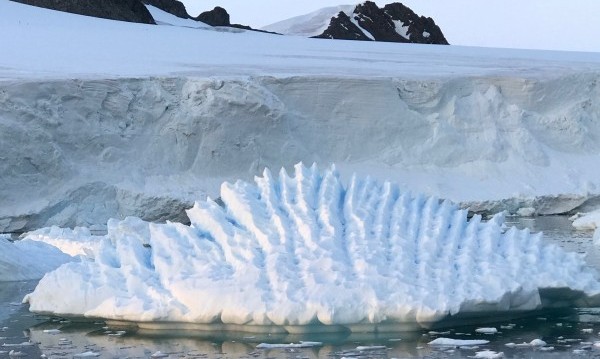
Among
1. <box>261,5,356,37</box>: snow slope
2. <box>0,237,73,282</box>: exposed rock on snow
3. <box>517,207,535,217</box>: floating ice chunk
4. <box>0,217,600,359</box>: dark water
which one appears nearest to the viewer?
<box>0,217,600,359</box>: dark water

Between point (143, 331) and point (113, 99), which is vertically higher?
point (113, 99)

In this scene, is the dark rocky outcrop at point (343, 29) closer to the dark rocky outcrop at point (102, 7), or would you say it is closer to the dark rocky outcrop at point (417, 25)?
the dark rocky outcrop at point (417, 25)

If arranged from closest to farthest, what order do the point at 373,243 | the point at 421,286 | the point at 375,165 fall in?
1. the point at 421,286
2. the point at 373,243
3. the point at 375,165

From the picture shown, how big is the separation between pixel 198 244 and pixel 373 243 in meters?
0.82

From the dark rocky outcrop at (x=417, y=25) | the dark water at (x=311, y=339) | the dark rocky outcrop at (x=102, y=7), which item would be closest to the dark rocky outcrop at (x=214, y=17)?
the dark rocky outcrop at (x=102, y=7)

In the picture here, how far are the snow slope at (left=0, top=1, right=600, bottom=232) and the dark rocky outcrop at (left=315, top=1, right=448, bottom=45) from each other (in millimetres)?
14165

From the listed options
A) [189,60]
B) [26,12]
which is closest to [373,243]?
[189,60]

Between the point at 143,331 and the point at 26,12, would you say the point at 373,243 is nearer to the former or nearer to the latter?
the point at 143,331

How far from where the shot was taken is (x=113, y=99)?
39.2ft

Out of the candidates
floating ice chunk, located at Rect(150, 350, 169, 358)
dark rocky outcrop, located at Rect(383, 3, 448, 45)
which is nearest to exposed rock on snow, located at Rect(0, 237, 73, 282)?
floating ice chunk, located at Rect(150, 350, 169, 358)

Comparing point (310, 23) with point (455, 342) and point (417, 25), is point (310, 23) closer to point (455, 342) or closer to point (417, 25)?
point (417, 25)

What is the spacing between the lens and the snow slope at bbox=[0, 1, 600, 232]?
11250 mm

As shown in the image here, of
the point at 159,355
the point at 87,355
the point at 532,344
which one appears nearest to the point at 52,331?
the point at 87,355

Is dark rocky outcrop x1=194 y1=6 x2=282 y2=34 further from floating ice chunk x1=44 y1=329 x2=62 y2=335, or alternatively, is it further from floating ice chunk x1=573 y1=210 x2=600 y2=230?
floating ice chunk x1=44 y1=329 x2=62 y2=335
